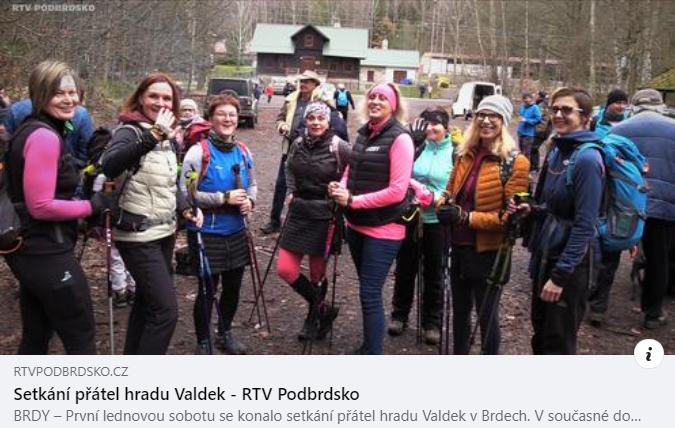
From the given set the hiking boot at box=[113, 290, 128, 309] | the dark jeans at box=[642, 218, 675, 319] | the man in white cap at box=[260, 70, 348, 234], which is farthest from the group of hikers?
the man in white cap at box=[260, 70, 348, 234]

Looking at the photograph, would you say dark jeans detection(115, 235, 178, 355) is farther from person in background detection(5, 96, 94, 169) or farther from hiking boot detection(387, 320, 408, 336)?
hiking boot detection(387, 320, 408, 336)

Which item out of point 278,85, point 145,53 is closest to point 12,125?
point 145,53

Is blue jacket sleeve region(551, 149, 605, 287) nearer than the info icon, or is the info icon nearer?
the info icon

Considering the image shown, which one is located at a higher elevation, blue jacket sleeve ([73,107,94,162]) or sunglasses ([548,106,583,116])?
sunglasses ([548,106,583,116])

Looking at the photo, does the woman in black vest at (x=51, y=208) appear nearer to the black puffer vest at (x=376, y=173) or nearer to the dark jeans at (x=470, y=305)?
the black puffer vest at (x=376, y=173)

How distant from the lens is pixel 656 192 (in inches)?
201

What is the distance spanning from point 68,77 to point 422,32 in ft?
288

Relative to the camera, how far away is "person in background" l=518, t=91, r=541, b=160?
13648 millimetres

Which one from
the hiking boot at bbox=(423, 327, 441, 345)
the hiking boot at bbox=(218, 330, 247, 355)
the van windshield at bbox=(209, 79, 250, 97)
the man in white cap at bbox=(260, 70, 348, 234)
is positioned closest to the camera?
the hiking boot at bbox=(218, 330, 247, 355)

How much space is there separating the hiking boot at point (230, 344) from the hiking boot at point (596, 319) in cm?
316

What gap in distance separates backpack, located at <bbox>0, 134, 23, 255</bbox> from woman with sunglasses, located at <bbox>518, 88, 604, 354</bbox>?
2663 millimetres

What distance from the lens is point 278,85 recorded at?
50812 mm
